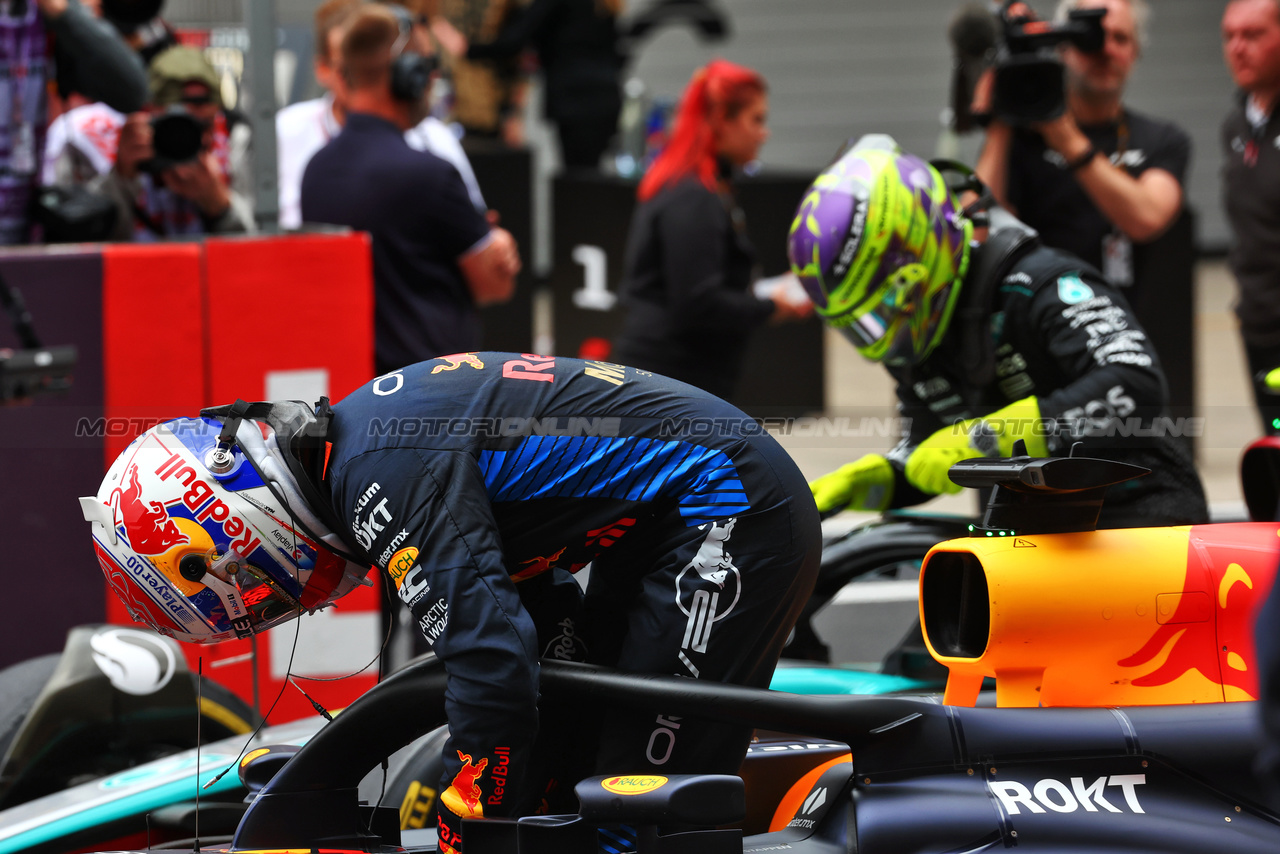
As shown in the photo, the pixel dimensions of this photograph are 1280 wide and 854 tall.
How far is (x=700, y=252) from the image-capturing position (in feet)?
17.4

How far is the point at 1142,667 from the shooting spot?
248 cm

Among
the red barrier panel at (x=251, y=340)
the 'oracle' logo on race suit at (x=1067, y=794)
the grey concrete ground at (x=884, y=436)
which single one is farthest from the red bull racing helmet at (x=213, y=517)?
the red barrier panel at (x=251, y=340)

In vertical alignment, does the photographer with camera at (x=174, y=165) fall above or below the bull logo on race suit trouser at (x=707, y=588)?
above

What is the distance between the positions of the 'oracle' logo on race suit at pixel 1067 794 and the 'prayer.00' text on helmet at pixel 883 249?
4.57 ft

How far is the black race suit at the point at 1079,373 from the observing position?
3.14 metres

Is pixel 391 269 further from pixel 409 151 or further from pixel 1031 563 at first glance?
pixel 1031 563

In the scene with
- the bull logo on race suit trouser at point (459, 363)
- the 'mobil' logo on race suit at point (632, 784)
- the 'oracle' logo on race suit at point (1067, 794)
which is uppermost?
the bull logo on race suit trouser at point (459, 363)

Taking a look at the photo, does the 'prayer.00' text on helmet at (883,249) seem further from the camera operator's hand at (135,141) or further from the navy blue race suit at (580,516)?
the camera operator's hand at (135,141)

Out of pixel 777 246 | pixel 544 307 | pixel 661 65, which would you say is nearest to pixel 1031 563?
pixel 777 246

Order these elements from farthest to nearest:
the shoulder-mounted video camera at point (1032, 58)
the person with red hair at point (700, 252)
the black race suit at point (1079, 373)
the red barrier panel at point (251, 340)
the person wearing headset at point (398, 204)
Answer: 1. the person with red hair at point (700, 252)
2. the person wearing headset at point (398, 204)
3. the red barrier panel at point (251, 340)
4. the shoulder-mounted video camera at point (1032, 58)
5. the black race suit at point (1079, 373)

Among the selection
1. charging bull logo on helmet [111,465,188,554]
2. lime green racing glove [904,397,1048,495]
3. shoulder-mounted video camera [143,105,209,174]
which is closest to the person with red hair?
shoulder-mounted video camera [143,105,209,174]

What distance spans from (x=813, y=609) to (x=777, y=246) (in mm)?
5216

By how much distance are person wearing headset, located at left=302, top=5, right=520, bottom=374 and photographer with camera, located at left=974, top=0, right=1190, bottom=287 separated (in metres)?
1.73

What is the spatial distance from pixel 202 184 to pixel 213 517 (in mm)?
3051
